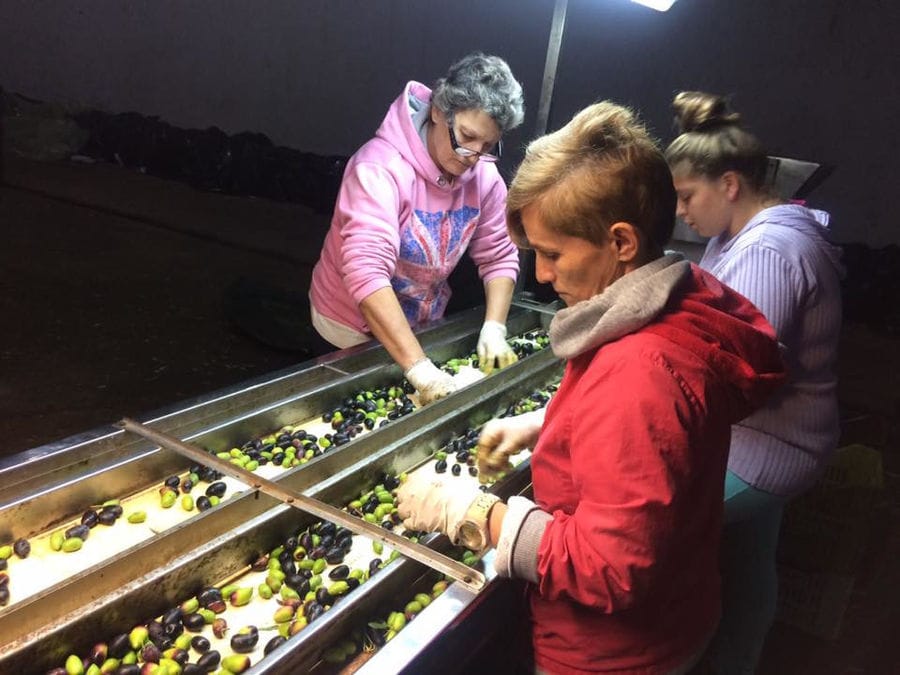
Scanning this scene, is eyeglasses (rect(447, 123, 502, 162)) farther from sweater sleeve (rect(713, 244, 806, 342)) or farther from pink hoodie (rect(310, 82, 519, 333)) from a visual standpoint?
sweater sleeve (rect(713, 244, 806, 342))

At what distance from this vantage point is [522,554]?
1.25m

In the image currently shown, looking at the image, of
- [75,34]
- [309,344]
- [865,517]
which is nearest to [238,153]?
[75,34]

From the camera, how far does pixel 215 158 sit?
430 inches

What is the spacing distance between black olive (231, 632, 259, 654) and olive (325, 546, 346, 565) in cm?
32

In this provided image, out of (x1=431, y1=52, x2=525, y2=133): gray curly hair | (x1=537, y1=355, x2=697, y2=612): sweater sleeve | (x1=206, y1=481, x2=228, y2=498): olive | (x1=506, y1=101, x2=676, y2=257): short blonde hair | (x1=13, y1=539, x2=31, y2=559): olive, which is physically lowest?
(x1=13, y1=539, x2=31, y2=559): olive

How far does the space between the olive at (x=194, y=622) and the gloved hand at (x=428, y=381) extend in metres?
1.19

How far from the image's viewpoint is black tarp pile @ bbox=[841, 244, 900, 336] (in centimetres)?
638

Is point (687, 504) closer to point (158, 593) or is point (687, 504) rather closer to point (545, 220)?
point (545, 220)

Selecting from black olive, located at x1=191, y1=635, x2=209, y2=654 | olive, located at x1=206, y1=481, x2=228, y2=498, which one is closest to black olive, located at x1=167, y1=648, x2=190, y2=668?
black olive, located at x1=191, y1=635, x2=209, y2=654

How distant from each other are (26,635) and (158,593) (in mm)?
263

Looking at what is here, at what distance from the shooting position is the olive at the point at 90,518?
5.61ft

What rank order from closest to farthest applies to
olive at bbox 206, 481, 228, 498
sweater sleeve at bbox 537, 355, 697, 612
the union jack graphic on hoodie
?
1. sweater sleeve at bbox 537, 355, 697, 612
2. olive at bbox 206, 481, 228, 498
3. the union jack graphic on hoodie

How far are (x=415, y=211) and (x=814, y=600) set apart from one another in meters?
2.85

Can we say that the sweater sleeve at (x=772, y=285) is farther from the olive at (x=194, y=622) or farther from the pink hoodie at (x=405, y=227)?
the olive at (x=194, y=622)
